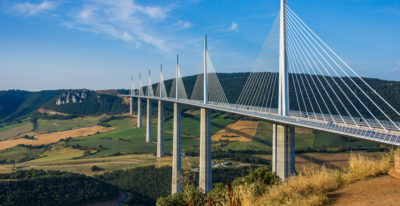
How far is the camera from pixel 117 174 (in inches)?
1972

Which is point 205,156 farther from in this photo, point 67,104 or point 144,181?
point 67,104

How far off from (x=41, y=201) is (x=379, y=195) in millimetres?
37808

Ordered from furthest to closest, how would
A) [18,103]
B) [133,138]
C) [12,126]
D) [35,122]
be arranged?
[18,103] < [35,122] < [12,126] < [133,138]

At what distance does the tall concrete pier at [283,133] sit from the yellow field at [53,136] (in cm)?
8010

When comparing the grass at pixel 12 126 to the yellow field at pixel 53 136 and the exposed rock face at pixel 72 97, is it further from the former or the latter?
the exposed rock face at pixel 72 97

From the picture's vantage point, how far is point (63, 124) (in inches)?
4390

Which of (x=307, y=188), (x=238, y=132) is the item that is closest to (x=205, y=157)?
(x=307, y=188)

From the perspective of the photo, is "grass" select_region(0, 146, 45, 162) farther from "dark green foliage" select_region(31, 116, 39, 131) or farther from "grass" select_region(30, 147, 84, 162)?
"dark green foliage" select_region(31, 116, 39, 131)

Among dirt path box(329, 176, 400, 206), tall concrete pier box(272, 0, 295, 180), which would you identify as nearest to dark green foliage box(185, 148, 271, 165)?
tall concrete pier box(272, 0, 295, 180)

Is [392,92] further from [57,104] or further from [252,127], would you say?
[57,104]

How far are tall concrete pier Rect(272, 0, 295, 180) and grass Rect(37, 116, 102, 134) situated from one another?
97.8 m

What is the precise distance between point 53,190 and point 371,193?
39.3 m

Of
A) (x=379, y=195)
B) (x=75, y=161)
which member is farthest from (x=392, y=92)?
(x=75, y=161)

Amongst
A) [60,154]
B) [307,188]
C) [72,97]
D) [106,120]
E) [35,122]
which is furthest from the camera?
[72,97]
